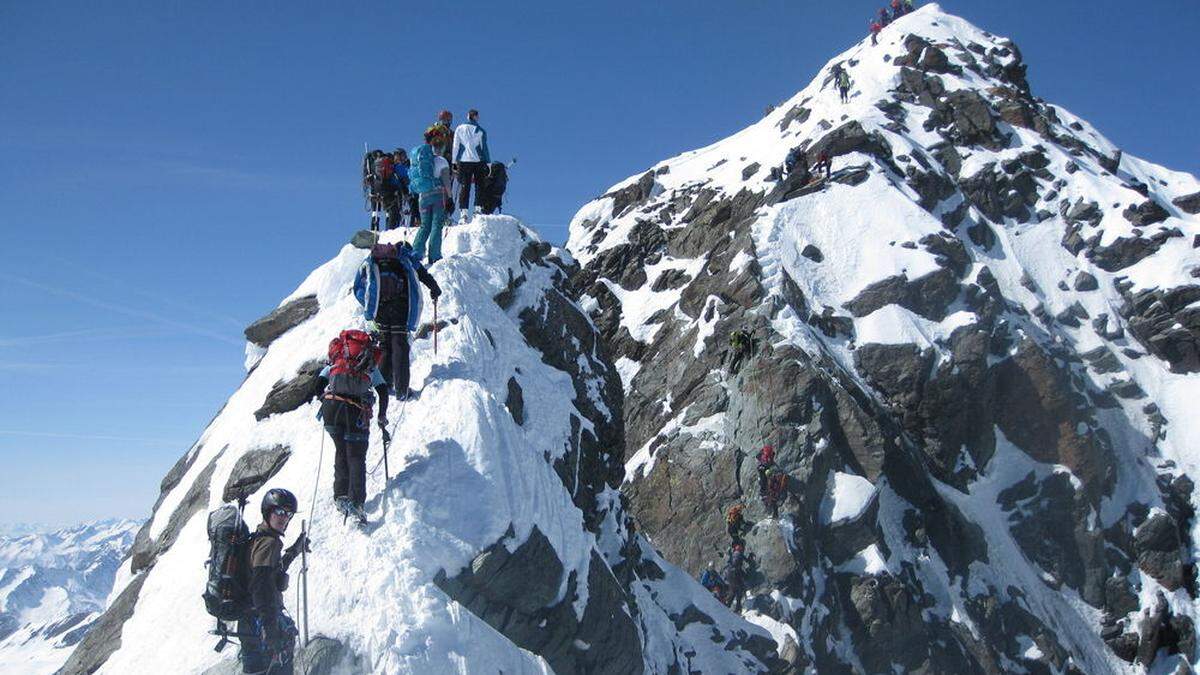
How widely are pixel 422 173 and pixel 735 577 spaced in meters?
18.7

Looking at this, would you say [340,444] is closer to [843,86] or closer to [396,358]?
[396,358]

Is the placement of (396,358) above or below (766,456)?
below

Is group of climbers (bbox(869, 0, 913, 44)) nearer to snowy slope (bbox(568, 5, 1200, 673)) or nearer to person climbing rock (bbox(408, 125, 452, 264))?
snowy slope (bbox(568, 5, 1200, 673))

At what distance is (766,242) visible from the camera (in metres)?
42.0

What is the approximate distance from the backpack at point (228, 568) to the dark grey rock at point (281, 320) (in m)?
8.51

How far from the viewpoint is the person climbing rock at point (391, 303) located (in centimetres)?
1181

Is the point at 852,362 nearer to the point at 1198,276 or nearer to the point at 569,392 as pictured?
the point at 1198,276

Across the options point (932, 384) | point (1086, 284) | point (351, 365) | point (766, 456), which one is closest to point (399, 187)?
point (351, 365)

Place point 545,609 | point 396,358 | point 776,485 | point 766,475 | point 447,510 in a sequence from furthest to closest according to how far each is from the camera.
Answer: point 766,475 → point 776,485 → point 396,358 → point 545,609 → point 447,510

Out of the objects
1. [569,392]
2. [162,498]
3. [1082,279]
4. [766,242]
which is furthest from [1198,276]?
[162,498]

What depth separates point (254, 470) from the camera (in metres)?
11.6

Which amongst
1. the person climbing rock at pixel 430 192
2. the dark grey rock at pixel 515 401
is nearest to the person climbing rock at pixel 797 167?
the person climbing rock at pixel 430 192

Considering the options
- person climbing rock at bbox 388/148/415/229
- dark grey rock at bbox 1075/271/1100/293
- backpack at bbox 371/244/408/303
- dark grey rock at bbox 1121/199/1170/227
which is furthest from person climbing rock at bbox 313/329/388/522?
dark grey rock at bbox 1121/199/1170/227

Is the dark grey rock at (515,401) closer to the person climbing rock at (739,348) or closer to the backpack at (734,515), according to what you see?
the backpack at (734,515)
